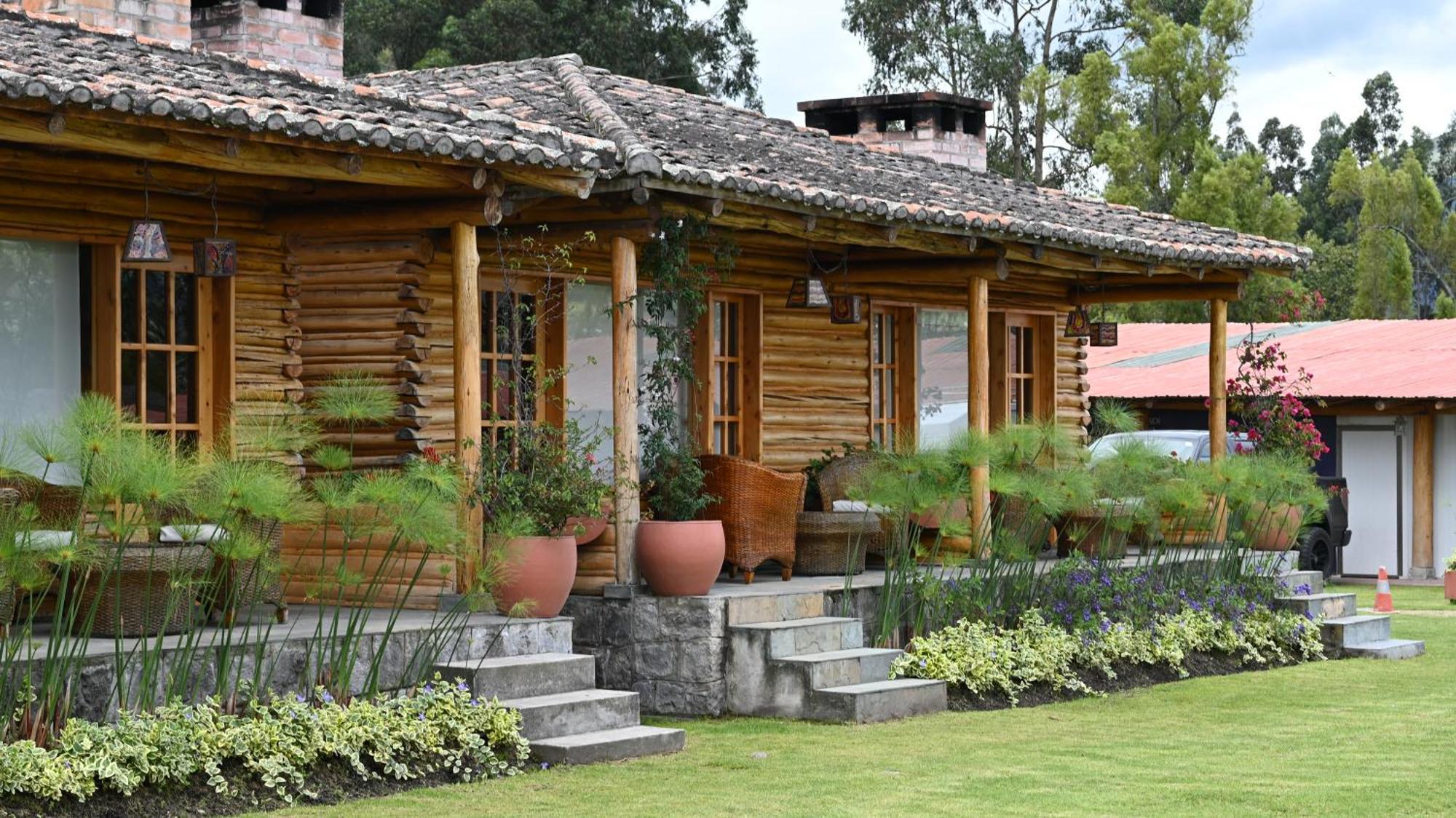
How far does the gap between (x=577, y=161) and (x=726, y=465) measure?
2620 millimetres

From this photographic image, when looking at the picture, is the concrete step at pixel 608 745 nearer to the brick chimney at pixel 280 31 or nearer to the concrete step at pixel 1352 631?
the brick chimney at pixel 280 31

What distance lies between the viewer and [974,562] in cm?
1122

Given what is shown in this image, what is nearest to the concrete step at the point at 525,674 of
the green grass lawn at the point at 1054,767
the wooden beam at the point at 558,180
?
the green grass lawn at the point at 1054,767

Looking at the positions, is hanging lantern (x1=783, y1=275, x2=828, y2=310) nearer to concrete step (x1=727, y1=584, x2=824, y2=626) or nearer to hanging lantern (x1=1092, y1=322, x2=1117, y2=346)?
concrete step (x1=727, y1=584, x2=824, y2=626)

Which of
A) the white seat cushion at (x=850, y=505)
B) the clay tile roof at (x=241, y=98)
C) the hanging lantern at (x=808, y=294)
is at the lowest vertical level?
the white seat cushion at (x=850, y=505)

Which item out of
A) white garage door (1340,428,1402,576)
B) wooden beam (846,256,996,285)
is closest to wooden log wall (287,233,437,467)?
Result: wooden beam (846,256,996,285)

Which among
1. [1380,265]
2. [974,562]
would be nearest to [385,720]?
[974,562]

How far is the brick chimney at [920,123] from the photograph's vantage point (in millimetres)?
16641

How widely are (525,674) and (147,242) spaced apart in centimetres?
266

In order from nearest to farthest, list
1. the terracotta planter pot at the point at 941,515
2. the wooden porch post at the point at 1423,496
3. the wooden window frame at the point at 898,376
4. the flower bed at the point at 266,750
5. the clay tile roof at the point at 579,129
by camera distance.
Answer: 1. the flower bed at the point at 266,750
2. the clay tile roof at the point at 579,129
3. the terracotta planter pot at the point at 941,515
4. the wooden window frame at the point at 898,376
5. the wooden porch post at the point at 1423,496

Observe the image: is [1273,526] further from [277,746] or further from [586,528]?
[277,746]

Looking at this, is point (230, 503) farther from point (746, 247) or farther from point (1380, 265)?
point (1380, 265)

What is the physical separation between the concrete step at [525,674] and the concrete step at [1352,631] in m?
6.75

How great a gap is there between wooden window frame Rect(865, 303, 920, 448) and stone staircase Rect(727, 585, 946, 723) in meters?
4.48
